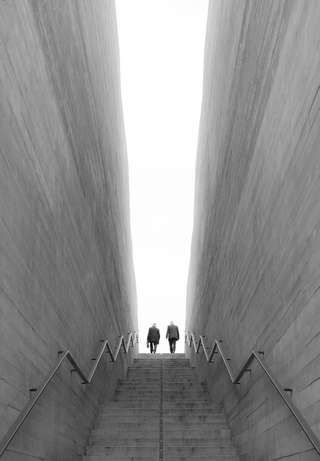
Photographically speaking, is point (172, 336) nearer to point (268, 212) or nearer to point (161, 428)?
point (161, 428)

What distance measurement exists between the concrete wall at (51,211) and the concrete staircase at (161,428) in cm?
30

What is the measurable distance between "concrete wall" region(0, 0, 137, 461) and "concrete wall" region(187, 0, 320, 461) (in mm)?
1733

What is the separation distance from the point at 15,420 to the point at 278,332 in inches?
81.3

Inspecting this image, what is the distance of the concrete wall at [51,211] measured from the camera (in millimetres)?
3361

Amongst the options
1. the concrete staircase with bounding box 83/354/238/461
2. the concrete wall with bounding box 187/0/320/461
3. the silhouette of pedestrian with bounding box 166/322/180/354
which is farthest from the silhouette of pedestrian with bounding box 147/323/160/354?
the concrete wall with bounding box 187/0/320/461

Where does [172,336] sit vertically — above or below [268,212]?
above

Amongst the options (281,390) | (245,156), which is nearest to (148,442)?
(281,390)

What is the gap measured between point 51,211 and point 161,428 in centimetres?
343

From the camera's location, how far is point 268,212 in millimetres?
4578

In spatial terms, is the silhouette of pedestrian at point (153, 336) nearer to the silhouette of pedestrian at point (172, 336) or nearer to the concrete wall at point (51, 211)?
the silhouette of pedestrian at point (172, 336)

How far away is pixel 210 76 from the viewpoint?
8938mm

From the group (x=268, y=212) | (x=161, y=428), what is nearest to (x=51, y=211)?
(x=268, y=212)

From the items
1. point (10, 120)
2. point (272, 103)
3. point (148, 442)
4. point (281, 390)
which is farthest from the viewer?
point (148, 442)

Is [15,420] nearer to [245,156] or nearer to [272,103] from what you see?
[272,103]
